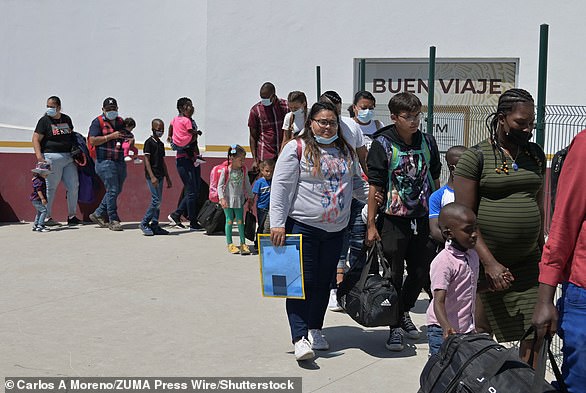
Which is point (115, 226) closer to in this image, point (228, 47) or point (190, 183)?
point (190, 183)

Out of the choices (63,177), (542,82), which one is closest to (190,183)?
(63,177)

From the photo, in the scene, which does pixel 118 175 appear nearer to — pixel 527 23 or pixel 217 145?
pixel 217 145

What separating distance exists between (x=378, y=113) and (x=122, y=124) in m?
3.88

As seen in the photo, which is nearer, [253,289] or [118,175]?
[253,289]

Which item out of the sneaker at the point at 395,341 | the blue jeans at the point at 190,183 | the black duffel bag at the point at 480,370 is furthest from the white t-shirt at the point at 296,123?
the black duffel bag at the point at 480,370

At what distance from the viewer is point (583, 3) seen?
1343 centimetres

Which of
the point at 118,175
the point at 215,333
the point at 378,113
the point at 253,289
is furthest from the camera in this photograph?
the point at 378,113

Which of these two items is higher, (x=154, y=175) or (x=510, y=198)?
(x=510, y=198)

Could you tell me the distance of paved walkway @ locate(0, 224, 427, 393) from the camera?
19.1 feet

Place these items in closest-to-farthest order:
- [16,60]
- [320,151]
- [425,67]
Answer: [320,151], [425,67], [16,60]

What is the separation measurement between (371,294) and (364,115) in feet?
8.52

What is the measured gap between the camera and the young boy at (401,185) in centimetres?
606

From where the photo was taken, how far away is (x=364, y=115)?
318 inches

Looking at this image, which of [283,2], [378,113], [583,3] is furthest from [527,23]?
[283,2]
